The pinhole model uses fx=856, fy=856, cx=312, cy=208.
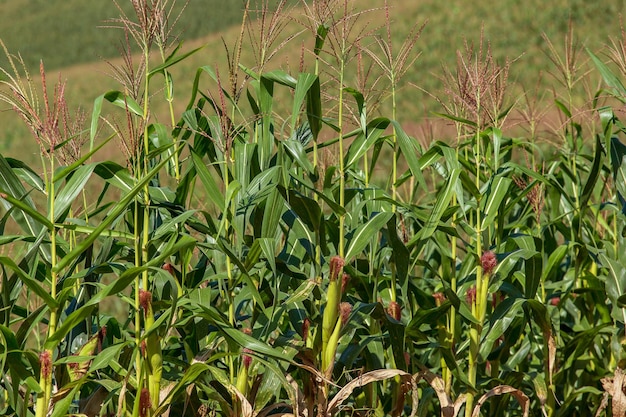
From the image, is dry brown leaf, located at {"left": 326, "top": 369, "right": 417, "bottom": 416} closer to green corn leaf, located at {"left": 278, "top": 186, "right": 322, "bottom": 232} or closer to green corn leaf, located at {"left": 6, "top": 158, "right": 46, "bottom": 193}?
green corn leaf, located at {"left": 278, "top": 186, "right": 322, "bottom": 232}

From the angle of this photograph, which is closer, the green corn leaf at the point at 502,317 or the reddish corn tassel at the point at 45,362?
the reddish corn tassel at the point at 45,362

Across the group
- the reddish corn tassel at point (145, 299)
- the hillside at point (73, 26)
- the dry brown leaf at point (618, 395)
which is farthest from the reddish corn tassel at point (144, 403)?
the hillside at point (73, 26)

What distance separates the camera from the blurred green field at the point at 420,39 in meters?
19.5

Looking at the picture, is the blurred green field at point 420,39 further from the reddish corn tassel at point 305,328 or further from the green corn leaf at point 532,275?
the reddish corn tassel at point 305,328

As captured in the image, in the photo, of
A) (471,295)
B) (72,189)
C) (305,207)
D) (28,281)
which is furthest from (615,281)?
(28,281)

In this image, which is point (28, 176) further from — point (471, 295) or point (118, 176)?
point (471, 295)

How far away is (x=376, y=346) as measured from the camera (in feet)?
9.68

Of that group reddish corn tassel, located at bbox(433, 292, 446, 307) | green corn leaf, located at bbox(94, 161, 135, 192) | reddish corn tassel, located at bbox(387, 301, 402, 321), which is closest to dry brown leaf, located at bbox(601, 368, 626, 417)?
reddish corn tassel, located at bbox(433, 292, 446, 307)

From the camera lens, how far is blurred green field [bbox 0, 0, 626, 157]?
19531mm

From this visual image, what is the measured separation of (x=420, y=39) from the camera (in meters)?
26.1

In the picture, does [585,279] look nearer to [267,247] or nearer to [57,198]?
[267,247]

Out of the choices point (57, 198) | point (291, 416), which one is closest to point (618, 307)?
point (291, 416)

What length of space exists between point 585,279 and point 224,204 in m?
1.71

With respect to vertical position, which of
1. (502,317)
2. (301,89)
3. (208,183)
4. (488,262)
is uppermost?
(301,89)
